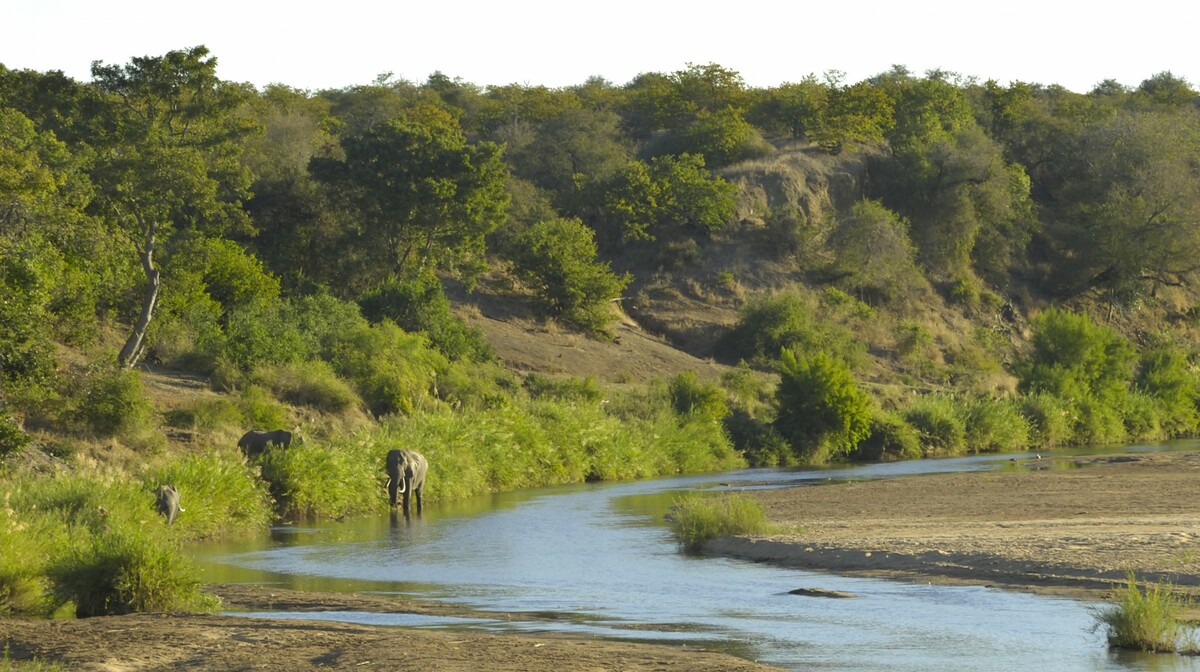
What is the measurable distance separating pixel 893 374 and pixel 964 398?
7.37 meters

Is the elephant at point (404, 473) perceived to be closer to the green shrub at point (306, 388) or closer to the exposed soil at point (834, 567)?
the green shrub at point (306, 388)

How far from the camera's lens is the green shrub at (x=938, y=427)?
52906mm

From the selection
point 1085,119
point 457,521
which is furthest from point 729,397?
point 1085,119

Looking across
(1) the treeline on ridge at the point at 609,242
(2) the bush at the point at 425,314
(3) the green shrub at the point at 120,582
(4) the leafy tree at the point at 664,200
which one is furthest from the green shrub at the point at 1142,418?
(3) the green shrub at the point at 120,582

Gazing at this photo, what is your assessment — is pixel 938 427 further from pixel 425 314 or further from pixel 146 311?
pixel 146 311

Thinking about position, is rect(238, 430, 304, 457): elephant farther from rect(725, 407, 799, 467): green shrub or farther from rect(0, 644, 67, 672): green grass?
rect(725, 407, 799, 467): green shrub

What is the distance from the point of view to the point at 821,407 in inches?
1956

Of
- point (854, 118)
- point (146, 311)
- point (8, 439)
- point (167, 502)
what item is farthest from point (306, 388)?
point (854, 118)

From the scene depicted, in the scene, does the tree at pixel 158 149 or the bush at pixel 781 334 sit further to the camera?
the bush at pixel 781 334

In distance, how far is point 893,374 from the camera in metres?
65.3

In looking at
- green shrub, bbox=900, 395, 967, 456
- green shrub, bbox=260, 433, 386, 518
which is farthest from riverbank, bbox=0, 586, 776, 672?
green shrub, bbox=900, 395, 967, 456

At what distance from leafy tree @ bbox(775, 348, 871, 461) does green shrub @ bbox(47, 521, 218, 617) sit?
33877mm

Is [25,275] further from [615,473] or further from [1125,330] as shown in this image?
[1125,330]

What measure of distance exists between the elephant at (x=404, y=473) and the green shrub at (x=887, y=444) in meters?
21.5
